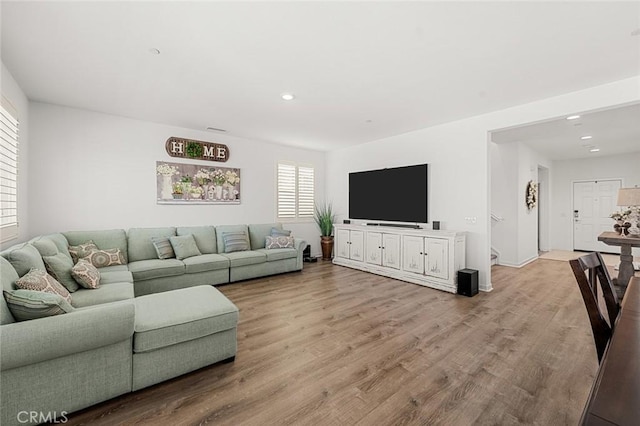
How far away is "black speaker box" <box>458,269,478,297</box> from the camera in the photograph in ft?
12.9

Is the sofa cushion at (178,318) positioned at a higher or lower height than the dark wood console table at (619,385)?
lower

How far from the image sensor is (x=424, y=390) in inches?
77.2

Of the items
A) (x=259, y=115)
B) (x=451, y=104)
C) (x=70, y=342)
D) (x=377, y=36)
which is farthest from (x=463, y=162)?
(x=70, y=342)

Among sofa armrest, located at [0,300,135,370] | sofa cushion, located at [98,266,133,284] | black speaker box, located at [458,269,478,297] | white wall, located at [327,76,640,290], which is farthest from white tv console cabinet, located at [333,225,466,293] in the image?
sofa armrest, located at [0,300,135,370]

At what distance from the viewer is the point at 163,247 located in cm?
430

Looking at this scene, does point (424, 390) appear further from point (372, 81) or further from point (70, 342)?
point (372, 81)

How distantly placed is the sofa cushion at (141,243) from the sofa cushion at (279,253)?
1.68 m

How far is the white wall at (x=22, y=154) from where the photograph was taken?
121 inches

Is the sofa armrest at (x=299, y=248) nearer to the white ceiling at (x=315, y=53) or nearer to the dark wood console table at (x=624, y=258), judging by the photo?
the white ceiling at (x=315, y=53)

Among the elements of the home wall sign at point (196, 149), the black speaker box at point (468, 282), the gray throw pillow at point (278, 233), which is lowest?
the black speaker box at point (468, 282)

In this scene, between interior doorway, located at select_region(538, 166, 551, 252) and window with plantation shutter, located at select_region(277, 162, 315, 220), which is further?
interior doorway, located at select_region(538, 166, 551, 252)

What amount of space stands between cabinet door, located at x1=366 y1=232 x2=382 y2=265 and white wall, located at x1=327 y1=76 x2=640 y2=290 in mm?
1052

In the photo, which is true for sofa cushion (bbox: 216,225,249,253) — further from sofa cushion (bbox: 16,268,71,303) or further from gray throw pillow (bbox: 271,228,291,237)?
sofa cushion (bbox: 16,268,71,303)

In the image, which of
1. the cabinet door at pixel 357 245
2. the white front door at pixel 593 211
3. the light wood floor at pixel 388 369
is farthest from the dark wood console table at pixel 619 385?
the white front door at pixel 593 211
